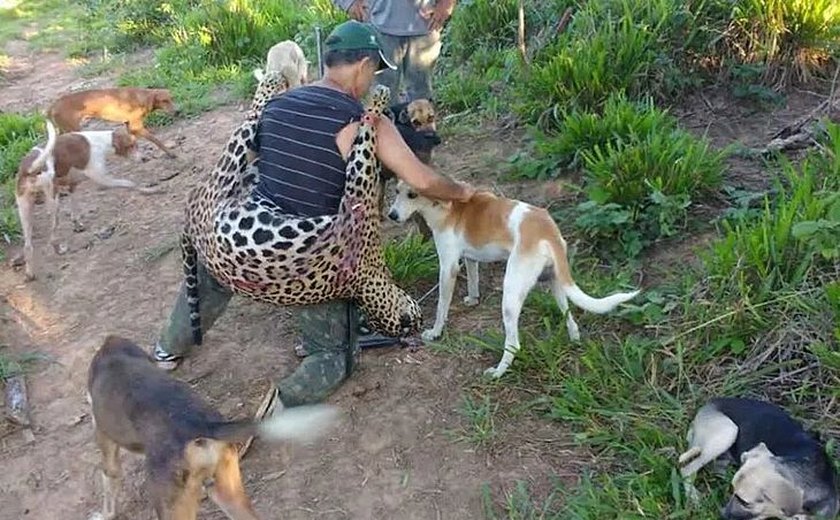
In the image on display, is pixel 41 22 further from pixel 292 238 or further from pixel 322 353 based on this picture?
pixel 292 238

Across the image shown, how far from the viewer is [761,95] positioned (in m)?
5.86

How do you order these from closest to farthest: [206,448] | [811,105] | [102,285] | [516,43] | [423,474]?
[206,448] → [423,474] → [102,285] → [811,105] → [516,43]

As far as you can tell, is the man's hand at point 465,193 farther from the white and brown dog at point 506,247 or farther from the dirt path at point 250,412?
the dirt path at point 250,412

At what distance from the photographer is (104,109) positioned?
7289mm

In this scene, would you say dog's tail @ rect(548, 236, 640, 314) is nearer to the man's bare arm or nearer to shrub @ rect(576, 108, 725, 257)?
the man's bare arm

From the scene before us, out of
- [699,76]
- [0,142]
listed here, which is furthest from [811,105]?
[0,142]

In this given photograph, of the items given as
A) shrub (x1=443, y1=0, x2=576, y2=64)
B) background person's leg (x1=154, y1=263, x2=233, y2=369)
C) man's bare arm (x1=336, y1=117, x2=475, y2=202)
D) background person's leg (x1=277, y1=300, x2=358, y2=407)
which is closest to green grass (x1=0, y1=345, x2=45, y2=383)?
background person's leg (x1=154, y1=263, x2=233, y2=369)

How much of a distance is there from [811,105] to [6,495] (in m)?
5.26

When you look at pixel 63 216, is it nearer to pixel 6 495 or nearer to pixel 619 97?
pixel 6 495

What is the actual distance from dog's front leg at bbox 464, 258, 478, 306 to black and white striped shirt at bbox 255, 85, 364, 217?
1107 millimetres

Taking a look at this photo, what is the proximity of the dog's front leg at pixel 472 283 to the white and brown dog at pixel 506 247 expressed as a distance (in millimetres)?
40

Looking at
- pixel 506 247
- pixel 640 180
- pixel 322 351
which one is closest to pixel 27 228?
pixel 322 351

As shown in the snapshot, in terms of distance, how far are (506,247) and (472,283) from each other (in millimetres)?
601

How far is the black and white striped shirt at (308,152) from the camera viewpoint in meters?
3.63
